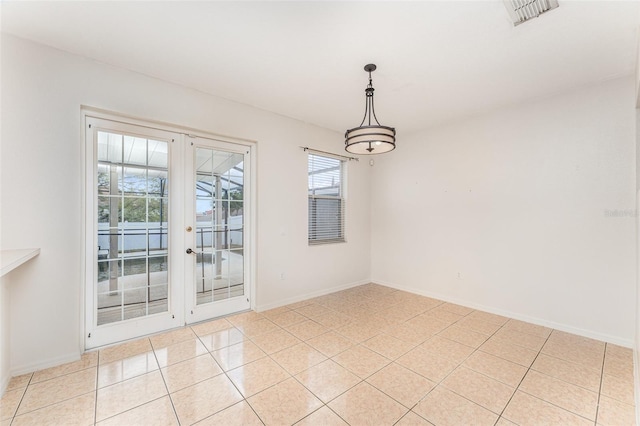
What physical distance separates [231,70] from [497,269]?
14.0 feet

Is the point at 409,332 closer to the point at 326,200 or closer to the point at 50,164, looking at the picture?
the point at 326,200

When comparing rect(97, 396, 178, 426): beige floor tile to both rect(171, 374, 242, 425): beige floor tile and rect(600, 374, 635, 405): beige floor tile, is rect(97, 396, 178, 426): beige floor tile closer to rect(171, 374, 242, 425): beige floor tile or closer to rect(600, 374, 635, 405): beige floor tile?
rect(171, 374, 242, 425): beige floor tile

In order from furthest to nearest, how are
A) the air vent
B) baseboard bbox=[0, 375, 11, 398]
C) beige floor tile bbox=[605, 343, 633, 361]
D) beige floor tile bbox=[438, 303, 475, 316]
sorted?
beige floor tile bbox=[438, 303, 475, 316], beige floor tile bbox=[605, 343, 633, 361], baseboard bbox=[0, 375, 11, 398], the air vent

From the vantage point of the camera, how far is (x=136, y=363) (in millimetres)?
2543

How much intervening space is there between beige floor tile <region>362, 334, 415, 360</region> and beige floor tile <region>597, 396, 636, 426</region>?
1.40 m

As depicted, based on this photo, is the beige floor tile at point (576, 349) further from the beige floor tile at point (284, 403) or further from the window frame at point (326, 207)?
the window frame at point (326, 207)

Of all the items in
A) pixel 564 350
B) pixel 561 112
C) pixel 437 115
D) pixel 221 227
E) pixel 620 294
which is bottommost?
pixel 564 350

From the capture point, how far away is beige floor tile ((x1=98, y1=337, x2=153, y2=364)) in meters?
2.62

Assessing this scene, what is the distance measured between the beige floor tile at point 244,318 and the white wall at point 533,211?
8.93ft

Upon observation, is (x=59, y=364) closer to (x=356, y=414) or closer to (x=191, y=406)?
(x=191, y=406)

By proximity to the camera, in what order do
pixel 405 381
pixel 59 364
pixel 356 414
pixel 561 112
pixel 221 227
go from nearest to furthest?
pixel 356 414, pixel 405 381, pixel 59 364, pixel 561 112, pixel 221 227

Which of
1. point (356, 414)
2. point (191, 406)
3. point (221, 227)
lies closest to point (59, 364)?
point (191, 406)

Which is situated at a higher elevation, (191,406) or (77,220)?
(77,220)

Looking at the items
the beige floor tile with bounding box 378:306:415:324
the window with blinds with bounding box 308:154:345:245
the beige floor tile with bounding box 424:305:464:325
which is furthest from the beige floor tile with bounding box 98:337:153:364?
the beige floor tile with bounding box 424:305:464:325
